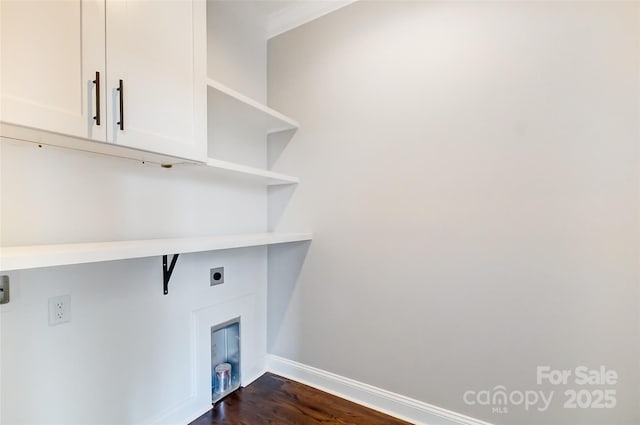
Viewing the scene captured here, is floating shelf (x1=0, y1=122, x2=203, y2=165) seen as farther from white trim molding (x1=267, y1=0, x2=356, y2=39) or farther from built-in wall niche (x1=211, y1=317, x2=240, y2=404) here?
white trim molding (x1=267, y1=0, x2=356, y2=39)

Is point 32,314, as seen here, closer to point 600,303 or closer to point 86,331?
point 86,331

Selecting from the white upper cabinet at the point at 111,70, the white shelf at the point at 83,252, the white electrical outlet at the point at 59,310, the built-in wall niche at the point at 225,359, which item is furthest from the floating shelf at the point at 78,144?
the built-in wall niche at the point at 225,359

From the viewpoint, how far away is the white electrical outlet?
1.16 meters

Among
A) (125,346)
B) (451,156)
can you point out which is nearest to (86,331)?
(125,346)

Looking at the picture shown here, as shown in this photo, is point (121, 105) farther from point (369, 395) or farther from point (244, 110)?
point (369, 395)

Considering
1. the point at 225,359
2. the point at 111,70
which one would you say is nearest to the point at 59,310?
the point at 111,70

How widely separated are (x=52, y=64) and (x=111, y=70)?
0.56ft

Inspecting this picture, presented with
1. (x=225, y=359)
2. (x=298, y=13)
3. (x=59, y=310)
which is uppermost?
(x=298, y=13)

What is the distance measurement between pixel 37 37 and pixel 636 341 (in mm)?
2477

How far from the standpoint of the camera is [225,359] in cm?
202

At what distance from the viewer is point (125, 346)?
1396 mm

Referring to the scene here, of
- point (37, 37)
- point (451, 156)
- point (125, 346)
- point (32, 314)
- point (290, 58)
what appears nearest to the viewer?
point (37, 37)

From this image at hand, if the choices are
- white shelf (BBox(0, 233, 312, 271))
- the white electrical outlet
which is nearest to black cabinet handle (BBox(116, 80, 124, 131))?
white shelf (BBox(0, 233, 312, 271))

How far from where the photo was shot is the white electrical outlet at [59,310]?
116 centimetres
